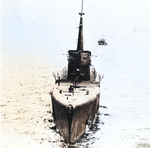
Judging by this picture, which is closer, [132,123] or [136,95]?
[132,123]

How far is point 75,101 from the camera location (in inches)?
888

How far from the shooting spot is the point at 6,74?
47.5 m

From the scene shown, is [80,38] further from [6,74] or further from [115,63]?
[115,63]

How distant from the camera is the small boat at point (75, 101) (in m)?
21.8

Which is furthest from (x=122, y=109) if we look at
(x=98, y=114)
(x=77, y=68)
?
(x=77, y=68)

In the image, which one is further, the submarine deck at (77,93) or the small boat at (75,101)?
the submarine deck at (77,93)

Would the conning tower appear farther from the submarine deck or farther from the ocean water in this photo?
the ocean water

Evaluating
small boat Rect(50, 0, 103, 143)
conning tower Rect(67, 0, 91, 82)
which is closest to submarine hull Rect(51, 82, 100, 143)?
small boat Rect(50, 0, 103, 143)

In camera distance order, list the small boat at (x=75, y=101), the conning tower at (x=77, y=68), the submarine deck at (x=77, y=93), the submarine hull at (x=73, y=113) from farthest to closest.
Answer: the conning tower at (x=77, y=68) < the submarine deck at (x=77, y=93) < the small boat at (x=75, y=101) < the submarine hull at (x=73, y=113)

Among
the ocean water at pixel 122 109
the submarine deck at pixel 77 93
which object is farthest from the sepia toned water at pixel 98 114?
the submarine deck at pixel 77 93

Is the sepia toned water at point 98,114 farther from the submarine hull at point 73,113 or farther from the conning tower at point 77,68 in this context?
the conning tower at point 77,68

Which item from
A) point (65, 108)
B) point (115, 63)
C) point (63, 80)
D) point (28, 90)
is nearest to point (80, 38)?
point (63, 80)

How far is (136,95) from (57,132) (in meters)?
15.9

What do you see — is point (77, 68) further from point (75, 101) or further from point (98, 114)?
point (75, 101)
